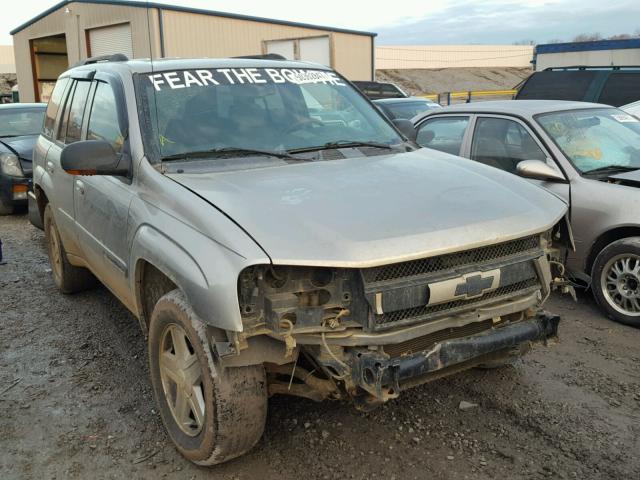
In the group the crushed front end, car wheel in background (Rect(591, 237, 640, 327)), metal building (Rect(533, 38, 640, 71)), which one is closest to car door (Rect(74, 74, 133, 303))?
the crushed front end

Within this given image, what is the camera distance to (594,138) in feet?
18.0

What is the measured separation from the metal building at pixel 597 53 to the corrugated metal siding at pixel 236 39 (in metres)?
8.27

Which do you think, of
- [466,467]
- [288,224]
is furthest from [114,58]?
[466,467]

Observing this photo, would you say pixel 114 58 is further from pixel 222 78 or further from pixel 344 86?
pixel 344 86

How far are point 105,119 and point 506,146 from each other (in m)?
3.47

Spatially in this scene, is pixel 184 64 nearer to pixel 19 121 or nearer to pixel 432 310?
pixel 432 310

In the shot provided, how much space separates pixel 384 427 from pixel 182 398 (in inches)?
43.0

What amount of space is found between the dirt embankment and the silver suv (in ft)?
131

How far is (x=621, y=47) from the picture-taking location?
14930 mm

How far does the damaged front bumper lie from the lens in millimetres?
2652

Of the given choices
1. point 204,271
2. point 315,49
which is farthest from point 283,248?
point 315,49

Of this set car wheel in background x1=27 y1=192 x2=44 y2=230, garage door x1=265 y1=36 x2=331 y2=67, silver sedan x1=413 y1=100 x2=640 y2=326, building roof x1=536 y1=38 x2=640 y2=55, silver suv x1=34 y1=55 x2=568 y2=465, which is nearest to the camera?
silver suv x1=34 y1=55 x2=568 y2=465

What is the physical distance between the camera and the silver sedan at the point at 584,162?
4.79m

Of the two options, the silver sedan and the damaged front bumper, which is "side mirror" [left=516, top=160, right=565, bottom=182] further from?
the damaged front bumper
